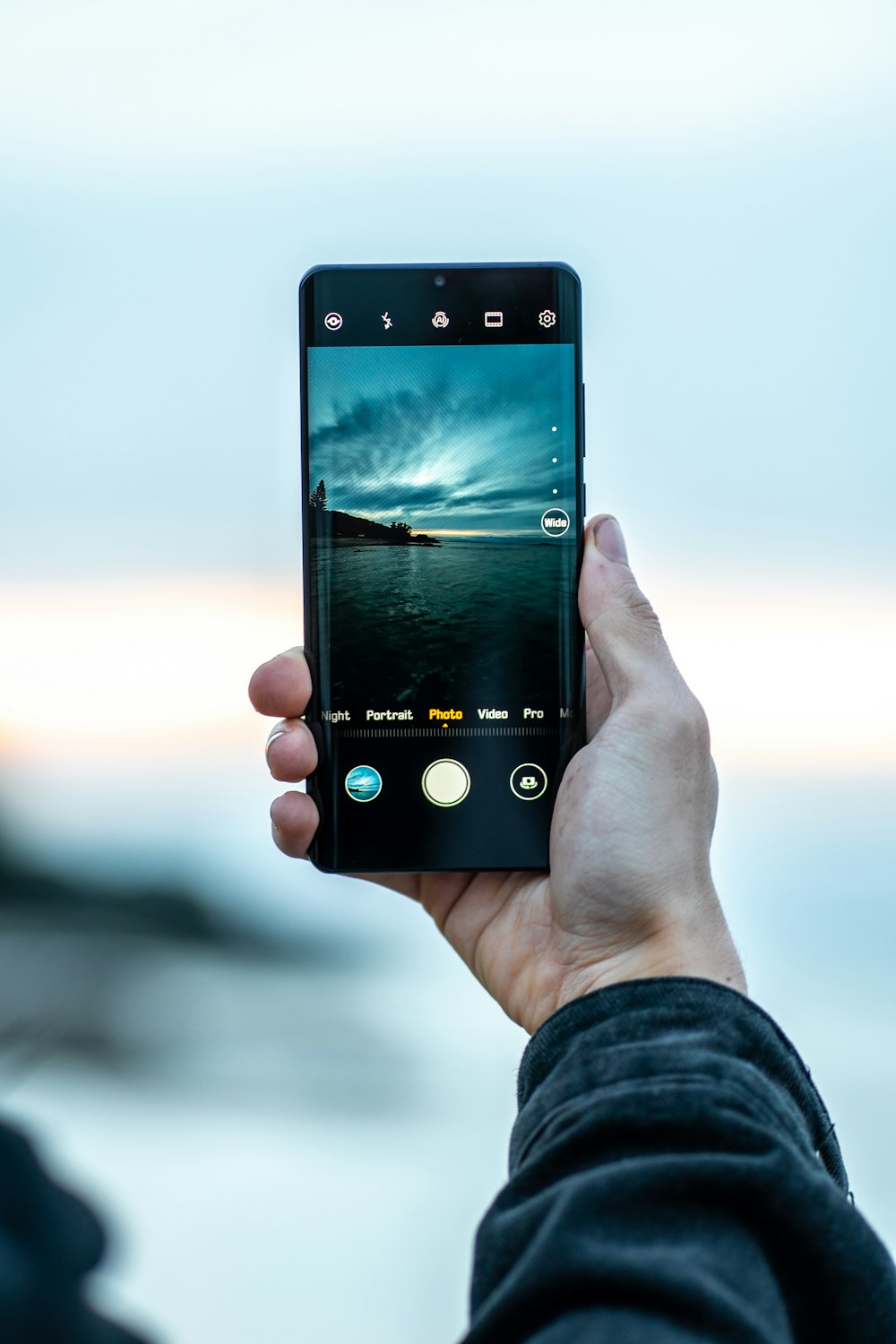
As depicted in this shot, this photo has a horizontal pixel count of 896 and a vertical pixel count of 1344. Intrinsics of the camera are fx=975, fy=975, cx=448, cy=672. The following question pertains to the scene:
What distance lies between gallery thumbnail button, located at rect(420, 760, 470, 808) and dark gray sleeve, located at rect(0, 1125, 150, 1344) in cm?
50

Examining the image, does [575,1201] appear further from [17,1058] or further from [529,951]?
[17,1058]

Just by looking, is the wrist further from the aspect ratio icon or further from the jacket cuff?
the aspect ratio icon

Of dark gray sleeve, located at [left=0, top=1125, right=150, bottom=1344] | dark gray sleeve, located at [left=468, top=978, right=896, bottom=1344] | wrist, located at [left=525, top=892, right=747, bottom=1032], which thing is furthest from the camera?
dark gray sleeve, located at [left=0, top=1125, right=150, bottom=1344]

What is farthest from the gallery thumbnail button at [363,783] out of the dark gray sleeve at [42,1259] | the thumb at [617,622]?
the dark gray sleeve at [42,1259]

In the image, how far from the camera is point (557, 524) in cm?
54

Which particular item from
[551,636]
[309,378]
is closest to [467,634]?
[551,636]

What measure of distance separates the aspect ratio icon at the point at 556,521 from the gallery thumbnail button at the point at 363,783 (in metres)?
0.17

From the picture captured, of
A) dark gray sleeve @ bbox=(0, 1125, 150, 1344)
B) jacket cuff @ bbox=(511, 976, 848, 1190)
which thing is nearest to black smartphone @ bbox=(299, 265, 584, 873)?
jacket cuff @ bbox=(511, 976, 848, 1190)

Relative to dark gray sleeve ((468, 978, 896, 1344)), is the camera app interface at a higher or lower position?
higher

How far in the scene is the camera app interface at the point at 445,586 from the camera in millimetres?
535

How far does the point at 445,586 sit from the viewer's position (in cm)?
54

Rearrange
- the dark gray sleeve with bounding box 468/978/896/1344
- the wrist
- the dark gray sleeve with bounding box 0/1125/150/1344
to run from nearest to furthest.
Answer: the dark gray sleeve with bounding box 468/978/896/1344, the wrist, the dark gray sleeve with bounding box 0/1125/150/1344

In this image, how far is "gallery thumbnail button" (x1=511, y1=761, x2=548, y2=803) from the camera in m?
0.54

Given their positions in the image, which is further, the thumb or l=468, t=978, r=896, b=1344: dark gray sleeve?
the thumb
